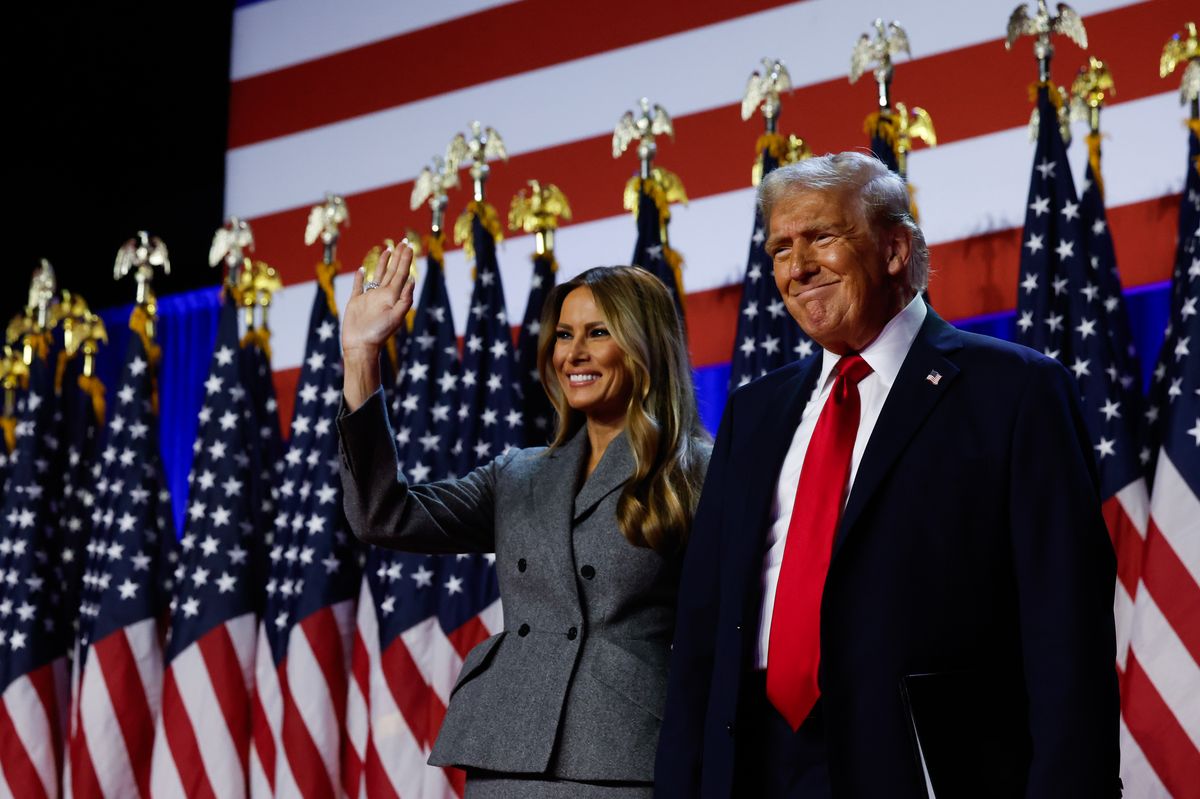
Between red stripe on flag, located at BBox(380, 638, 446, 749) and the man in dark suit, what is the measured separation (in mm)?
2233

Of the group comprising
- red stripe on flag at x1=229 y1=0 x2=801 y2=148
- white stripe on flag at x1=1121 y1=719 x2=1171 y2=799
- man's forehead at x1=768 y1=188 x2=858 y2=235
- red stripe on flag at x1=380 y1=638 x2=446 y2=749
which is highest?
red stripe on flag at x1=229 y1=0 x2=801 y2=148

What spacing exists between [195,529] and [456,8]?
2128mm

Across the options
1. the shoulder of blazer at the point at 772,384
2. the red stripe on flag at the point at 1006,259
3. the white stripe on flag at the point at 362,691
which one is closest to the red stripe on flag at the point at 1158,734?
the red stripe on flag at the point at 1006,259

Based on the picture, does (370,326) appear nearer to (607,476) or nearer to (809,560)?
(607,476)

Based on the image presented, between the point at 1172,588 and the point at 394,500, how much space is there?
1.78 m

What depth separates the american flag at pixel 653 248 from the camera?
12.4 ft

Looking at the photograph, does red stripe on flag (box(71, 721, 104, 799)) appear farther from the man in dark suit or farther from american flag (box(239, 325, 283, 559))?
the man in dark suit

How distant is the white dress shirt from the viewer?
1622 mm

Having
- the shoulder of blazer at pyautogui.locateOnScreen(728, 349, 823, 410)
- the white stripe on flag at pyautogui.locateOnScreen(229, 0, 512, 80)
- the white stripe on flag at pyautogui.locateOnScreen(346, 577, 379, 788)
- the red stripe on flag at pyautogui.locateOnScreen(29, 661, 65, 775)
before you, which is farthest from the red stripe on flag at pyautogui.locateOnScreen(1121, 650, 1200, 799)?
the red stripe on flag at pyautogui.locateOnScreen(29, 661, 65, 775)

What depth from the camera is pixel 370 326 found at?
6.49 feet

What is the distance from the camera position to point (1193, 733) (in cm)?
285

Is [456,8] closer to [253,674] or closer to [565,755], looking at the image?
[253,674]

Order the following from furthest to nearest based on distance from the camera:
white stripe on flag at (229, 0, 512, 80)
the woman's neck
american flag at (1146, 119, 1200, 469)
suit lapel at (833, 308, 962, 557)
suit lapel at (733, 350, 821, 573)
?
white stripe on flag at (229, 0, 512, 80), american flag at (1146, 119, 1200, 469), the woman's neck, suit lapel at (733, 350, 821, 573), suit lapel at (833, 308, 962, 557)

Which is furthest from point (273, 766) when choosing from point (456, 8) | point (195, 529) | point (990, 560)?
point (990, 560)
